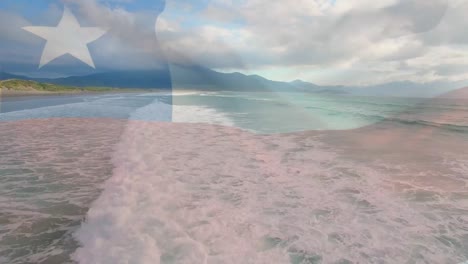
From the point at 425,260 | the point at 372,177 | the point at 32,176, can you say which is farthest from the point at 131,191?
the point at 372,177

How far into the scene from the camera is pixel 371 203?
557 centimetres

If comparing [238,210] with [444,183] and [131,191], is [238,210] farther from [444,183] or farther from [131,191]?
[444,183]

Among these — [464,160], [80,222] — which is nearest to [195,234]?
[80,222]

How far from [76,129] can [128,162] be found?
307 inches

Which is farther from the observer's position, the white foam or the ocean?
the white foam

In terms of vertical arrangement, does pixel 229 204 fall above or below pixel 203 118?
above

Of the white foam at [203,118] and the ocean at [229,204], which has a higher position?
the ocean at [229,204]

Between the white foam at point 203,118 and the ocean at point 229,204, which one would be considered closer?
the ocean at point 229,204

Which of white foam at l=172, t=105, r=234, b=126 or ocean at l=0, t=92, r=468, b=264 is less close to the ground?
ocean at l=0, t=92, r=468, b=264

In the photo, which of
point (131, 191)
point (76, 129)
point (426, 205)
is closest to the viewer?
point (426, 205)

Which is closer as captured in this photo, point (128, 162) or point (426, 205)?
point (426, 205)

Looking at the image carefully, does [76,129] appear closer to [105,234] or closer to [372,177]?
[105,234]

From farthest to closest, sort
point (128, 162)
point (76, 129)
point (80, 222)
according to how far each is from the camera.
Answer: point (76, 129) < point (128, 162) < point (80, 222)

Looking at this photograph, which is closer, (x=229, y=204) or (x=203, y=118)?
(x=229, y=204)
